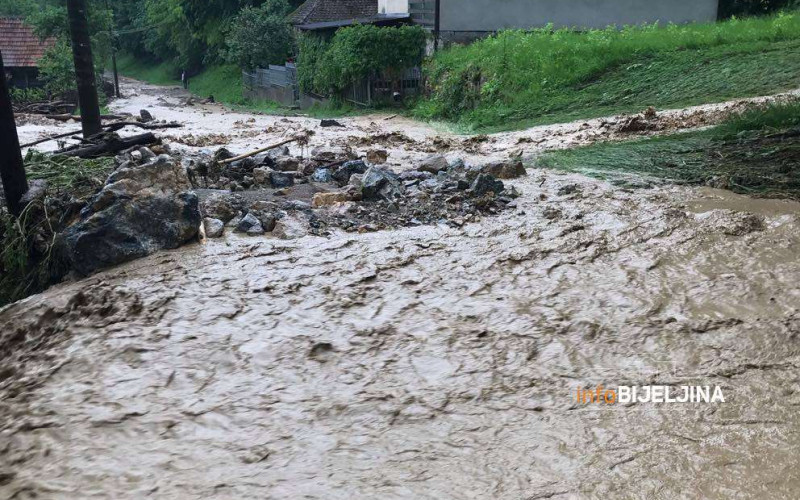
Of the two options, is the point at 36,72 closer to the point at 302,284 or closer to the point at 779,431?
the point at 302,284

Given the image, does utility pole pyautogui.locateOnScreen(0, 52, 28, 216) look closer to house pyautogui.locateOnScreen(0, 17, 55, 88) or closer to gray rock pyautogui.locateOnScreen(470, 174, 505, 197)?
gray rock pyautogui.locateOnScreen(470, 174, 505, 197)

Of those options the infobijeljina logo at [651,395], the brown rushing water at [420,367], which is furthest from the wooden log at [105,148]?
the infobijeljina logo at [651,395]

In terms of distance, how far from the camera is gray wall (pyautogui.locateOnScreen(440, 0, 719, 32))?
2102cm

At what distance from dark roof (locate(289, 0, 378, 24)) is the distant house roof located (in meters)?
11.5

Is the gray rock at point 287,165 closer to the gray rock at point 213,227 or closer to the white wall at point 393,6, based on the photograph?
Result: the gray rock at point 213,227

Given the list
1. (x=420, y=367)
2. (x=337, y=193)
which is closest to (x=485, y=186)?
(x=337, y=193)

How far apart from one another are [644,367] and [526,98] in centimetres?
1235

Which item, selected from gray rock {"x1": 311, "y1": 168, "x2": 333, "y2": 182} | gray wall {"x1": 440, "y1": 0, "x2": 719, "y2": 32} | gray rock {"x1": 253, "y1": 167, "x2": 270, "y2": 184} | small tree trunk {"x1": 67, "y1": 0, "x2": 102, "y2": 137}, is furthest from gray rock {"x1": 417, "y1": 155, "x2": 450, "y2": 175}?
gray wall {"x1": 440, "y1": 0, "x2": 719, "y2": 32}

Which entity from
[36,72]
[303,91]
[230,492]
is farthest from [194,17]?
[230,492]

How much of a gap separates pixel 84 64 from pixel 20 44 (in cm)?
2449

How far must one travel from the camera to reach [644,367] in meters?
3.87

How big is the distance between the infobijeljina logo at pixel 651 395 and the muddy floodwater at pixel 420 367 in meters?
0.06

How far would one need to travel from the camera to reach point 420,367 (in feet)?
13.3

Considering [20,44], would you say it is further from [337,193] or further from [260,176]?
[337,193]
